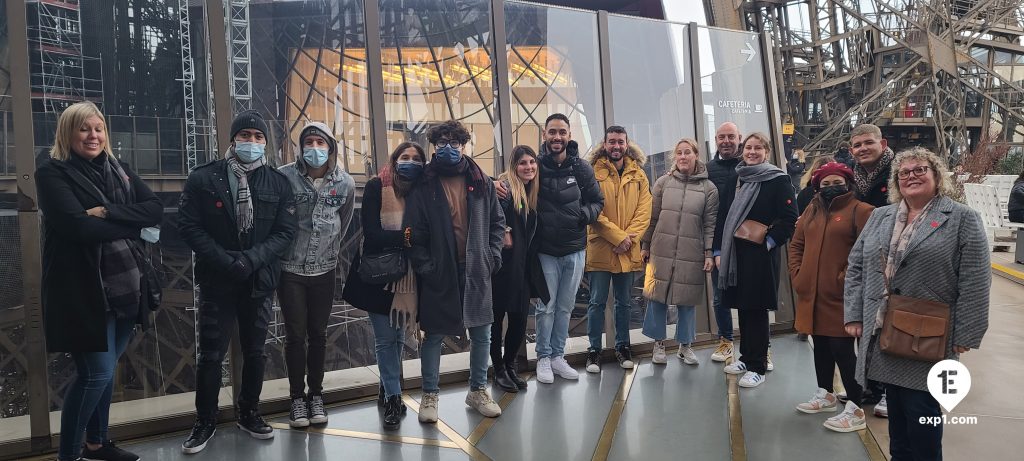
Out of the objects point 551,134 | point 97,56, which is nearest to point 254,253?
point 97,56

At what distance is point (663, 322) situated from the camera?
4.25 m

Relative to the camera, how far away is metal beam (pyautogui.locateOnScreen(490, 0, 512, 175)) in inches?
167

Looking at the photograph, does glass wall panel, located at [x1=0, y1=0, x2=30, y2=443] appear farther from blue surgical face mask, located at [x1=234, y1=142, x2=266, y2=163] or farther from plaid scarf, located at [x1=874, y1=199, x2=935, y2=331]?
plaid scarf, located at [x1=874, y1=199, x2=935, y2=331]

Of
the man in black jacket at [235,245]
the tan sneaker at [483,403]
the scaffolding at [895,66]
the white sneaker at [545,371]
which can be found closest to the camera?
the man in black jacket at [235,245]

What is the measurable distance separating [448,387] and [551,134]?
165 centimetres

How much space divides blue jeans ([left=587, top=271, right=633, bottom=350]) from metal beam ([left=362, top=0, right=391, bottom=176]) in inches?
61.0

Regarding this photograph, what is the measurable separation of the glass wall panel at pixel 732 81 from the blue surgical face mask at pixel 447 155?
284 cm

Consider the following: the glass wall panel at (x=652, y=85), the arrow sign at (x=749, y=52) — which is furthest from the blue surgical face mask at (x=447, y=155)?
the arrow sign at (x=749, y=52)

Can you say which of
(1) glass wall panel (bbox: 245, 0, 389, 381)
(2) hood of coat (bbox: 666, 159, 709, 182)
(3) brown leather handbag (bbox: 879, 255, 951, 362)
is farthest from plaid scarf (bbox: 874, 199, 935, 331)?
(1) glass wall panel (bbox: 245, 0, 389, 381)

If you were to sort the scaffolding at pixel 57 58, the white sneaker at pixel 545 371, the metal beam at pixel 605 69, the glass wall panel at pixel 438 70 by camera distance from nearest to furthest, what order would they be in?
the scaffolding at pixel 57 58, the white sneaker at pixel 545 371, the glass wall panel at pixel 438 70, the metal beam at pixel 605 69

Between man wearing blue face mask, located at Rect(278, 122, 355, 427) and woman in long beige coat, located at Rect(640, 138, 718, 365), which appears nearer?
man wearing blue face mask, located at Rect(278, 122, 355, 427)

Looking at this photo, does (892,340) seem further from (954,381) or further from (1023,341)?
(1023,341)

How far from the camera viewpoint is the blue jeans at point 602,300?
13.6ft

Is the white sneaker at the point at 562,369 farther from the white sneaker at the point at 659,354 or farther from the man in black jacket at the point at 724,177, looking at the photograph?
the man in black jacket at the point at 724,177
